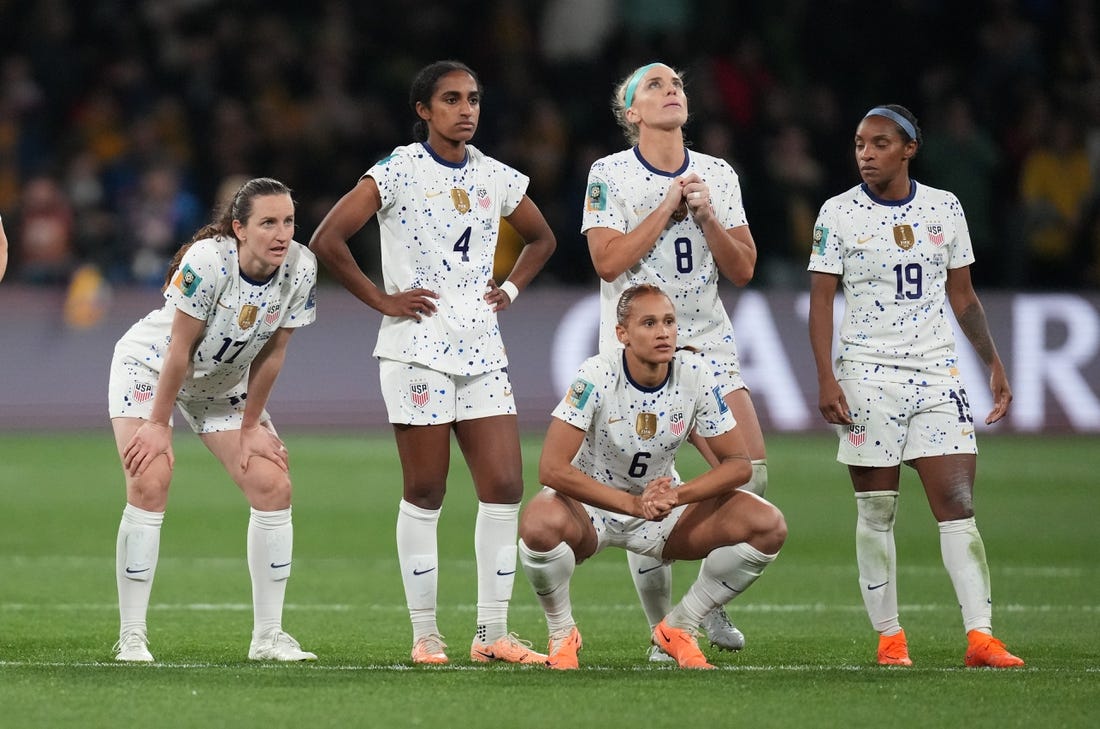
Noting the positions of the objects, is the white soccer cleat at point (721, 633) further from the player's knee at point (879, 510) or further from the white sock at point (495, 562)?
the white sock at point (495, 562)

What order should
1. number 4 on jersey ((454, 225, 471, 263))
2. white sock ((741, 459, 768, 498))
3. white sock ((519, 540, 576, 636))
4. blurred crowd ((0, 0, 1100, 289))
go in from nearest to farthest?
white sock ((519, 540, 576, 636)), number 4 on jersey ((454, 225, 471, 263)), white sock ((741, 459, 768, 498)), blurred crowd ((0, 0, 1100, 289))

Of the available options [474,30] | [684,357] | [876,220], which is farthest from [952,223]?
[474,30]

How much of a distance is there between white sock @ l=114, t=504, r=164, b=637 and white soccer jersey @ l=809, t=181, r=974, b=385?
9.86 ft

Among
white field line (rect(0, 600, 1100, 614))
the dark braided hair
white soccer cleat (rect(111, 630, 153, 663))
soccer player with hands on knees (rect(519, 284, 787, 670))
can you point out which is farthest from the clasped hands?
white field line (rect(0, 600, 1100, 614))

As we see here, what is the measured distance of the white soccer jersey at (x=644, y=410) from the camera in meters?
7.24

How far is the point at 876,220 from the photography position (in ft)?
24.9

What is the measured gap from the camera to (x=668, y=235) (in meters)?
7.65

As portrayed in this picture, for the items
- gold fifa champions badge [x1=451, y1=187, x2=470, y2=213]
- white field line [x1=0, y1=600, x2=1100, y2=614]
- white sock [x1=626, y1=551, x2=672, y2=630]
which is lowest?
white field line [x1=0, y1=600, x2=1100, y2=614]

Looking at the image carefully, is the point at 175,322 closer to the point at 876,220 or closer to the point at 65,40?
the point at 876,220

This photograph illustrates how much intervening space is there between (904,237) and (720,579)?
1640 mm

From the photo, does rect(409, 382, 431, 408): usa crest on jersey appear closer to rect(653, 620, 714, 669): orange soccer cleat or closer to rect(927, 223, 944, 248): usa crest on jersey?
rect(653, 620, 714, 669): orange soccer cleat

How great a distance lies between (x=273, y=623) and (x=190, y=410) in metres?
1.00

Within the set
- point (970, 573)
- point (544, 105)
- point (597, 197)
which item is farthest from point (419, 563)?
point (544, 105)

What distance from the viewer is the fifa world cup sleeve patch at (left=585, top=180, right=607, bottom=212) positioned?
7641 millimetres
